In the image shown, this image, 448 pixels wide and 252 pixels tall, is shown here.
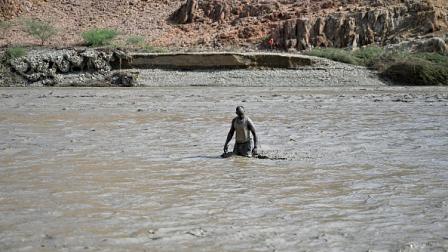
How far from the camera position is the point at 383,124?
1582 centimetres

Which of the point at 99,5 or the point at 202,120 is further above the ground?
the point at 99,5

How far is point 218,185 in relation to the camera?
822 centimetres

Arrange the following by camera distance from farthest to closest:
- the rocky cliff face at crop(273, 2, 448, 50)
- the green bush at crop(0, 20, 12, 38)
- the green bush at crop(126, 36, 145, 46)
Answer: the green bush at crop(0, 20, 12, 38) < the green bush at crop(126, 36, 145, 46) < the rocky cliff face at crop(273, 2, 448, 50)

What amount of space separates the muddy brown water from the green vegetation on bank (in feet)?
53.8

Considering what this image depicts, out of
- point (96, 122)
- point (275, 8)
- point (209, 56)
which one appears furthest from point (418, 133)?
point (275, 8)

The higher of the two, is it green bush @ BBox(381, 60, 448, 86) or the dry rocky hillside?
the dry rocky hillside

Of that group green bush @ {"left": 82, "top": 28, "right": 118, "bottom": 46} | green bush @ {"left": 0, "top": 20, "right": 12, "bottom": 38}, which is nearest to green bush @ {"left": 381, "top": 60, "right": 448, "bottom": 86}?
green bush @ {"left": 82, "top": 28, "right": 118, "bottom": 46}

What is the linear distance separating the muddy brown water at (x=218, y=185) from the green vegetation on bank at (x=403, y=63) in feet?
53.8

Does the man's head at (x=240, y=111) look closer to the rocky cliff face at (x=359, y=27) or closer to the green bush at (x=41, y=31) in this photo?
the rocky cliff face at (x=359, y=27)

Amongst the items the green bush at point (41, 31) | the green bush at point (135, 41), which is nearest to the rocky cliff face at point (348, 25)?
the green bush at point (135, 41)

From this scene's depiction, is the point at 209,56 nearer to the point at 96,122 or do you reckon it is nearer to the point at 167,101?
the point at 167,101

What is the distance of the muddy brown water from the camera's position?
229 inches

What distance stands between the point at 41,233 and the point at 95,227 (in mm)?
511

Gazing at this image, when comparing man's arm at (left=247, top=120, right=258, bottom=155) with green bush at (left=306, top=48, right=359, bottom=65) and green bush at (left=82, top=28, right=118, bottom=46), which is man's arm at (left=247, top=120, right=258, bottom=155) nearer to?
green bush at (left=306, top=48, right=359, bottom=65)
